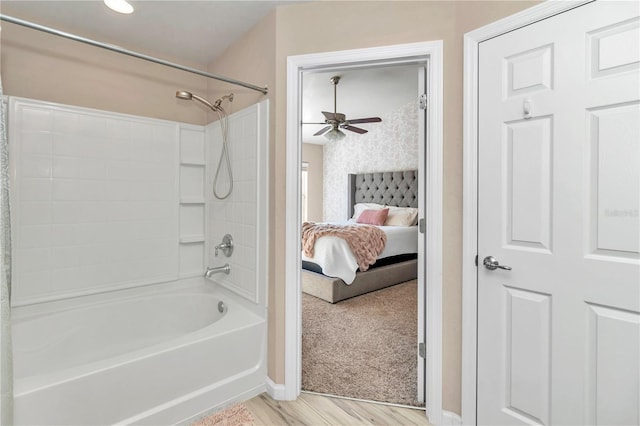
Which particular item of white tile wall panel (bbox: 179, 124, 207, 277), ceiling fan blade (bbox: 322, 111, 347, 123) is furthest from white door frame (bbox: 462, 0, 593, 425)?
ceiling fan blade (bbox: 322, 111, 347, 123)

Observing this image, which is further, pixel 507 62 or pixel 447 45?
pixel 447 45

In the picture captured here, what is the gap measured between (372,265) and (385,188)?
1.97m

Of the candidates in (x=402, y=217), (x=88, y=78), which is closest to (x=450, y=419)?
(x=88, y=78)

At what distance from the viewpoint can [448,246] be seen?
5.12 feet

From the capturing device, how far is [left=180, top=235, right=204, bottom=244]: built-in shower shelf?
253cm

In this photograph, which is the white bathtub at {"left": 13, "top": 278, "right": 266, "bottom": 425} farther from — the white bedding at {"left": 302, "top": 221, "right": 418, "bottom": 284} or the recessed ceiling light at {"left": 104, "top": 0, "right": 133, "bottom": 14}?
the recessed ceiling light at {"left": 104, "top": 0, "right": 133, "bottom": 14}

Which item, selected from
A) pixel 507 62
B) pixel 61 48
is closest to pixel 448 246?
pixel 507 62

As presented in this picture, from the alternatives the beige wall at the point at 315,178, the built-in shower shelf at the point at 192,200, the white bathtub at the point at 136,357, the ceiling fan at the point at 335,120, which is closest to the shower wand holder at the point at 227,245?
the white bathtub at the point at 136,357

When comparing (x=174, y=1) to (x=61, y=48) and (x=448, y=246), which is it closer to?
(x=61, y=48)

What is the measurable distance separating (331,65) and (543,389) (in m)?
1.88

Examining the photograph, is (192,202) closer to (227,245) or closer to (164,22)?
(227,245)

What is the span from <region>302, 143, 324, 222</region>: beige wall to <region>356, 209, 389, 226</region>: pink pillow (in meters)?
1.68

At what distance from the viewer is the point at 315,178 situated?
A: 6.51 metres

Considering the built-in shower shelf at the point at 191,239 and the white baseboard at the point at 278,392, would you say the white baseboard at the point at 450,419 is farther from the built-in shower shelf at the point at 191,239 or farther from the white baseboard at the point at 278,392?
the built-in shower shelf at the point at 191,239
